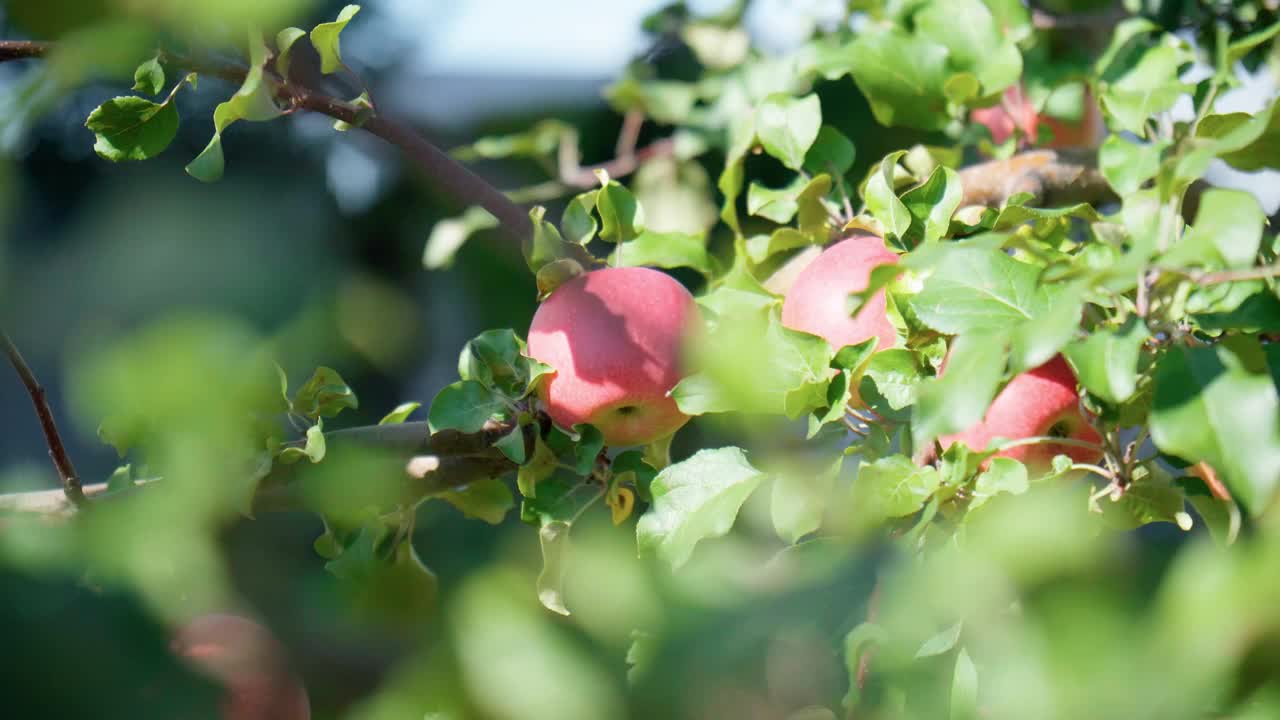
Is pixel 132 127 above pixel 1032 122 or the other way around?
above

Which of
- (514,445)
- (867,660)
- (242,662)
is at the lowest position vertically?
(514,445)

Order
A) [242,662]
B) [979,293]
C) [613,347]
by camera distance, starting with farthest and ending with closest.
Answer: [613,347]
[979,293]
[242,662]

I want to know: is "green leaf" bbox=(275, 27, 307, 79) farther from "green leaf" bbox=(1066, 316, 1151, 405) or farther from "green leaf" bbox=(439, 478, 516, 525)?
"green leaf" bbox=(1066, 316, 1151, 405)

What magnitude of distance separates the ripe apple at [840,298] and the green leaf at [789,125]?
10cm

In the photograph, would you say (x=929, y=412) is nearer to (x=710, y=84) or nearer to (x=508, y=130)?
(x=710, y=84)

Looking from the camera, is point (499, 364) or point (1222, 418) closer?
point (1222, 418)

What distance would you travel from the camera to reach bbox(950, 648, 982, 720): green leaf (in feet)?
1.35

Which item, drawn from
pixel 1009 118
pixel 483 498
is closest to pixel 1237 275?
pixel 483 498

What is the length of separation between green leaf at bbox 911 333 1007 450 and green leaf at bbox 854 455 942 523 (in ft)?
0.46

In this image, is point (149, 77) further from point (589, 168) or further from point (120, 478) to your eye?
point (589, 168)

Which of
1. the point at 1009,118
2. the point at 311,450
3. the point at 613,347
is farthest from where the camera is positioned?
the point at 1009,118

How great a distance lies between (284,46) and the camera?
0.64 meters

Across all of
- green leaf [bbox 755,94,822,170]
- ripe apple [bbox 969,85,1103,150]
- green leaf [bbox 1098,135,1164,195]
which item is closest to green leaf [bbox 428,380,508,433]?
green leaf [bbox 755,94,822,170]

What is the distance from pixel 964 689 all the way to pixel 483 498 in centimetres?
48
